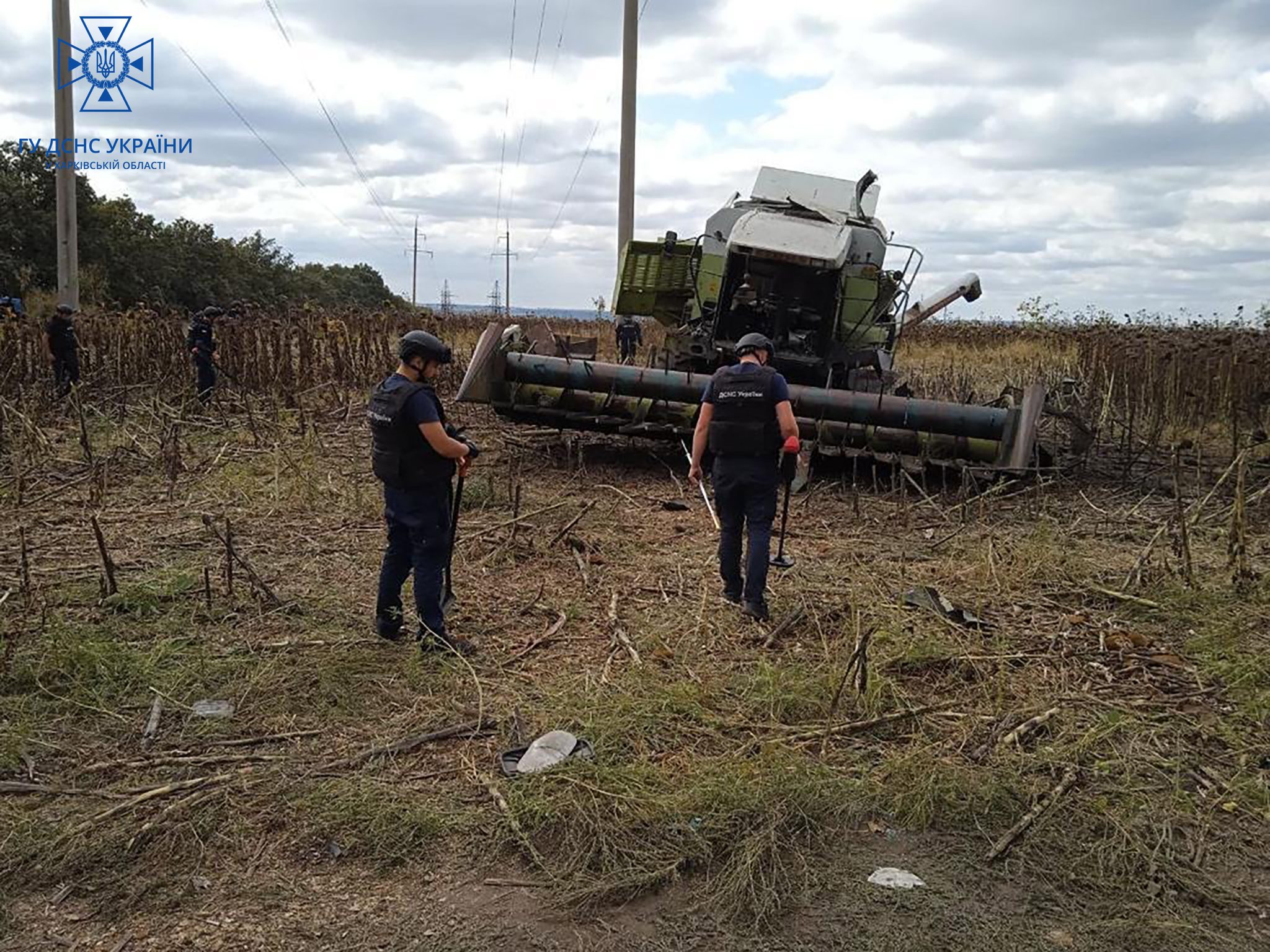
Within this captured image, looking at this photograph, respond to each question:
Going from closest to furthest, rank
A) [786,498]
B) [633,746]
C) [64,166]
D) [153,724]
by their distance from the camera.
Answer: [633,746]
[153,724]
[786,498]
[64,166]

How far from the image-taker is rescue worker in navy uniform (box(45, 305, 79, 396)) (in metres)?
10.8

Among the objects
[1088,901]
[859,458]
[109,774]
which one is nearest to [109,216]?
[859,458]

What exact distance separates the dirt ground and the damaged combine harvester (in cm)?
155

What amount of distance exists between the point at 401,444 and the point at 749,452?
1.92 meters

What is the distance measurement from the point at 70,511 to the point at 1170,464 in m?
9.51

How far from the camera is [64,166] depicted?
13547mm

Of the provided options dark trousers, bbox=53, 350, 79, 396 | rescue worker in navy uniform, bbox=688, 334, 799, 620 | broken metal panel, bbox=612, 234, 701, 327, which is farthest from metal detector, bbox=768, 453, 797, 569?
dark trousers, bbox=53, 350, 79, 396

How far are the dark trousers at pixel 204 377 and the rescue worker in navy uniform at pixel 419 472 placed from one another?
25.6ft

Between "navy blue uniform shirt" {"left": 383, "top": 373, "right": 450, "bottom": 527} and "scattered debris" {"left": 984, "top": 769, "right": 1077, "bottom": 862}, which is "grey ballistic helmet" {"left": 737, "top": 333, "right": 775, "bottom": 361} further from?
"scattered debris" {"left": 984, "top": 769, "right": 1077, "bottom": 862}

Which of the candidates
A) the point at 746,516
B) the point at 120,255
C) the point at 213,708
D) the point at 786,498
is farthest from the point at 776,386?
the point at 120,255

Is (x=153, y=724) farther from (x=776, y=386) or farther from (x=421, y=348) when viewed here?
(x=776, y=386)

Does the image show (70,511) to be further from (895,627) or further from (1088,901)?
(1088,901)

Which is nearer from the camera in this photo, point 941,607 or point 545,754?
point 545,754

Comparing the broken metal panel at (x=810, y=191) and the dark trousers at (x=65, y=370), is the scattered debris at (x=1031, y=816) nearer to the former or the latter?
the broken metal panel at (x=810, y=191)
